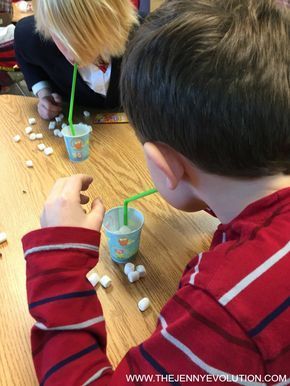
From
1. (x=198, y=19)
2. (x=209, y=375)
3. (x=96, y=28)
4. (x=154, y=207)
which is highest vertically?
(x=198, y=19)

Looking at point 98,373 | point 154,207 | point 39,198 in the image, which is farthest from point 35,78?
point 98,373

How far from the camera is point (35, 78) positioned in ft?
4.64

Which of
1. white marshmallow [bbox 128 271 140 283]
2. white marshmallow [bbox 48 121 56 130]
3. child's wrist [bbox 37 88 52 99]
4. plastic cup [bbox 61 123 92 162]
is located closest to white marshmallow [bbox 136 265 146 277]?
white marshmallow [bbox 128 271 140 283]

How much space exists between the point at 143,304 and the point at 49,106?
2.53ft

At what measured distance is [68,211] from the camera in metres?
0.65

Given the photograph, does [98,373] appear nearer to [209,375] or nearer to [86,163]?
[209,375]

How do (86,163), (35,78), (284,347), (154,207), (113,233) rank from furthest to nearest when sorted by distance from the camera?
(35,78) → (86,163) → (154,207) → (113,233) → (284,347)

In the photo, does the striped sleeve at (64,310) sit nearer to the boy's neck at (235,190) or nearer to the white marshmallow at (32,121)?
the boy's neck at (235,190)

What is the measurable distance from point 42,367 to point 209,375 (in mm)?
245

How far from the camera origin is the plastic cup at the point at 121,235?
0.71 metres

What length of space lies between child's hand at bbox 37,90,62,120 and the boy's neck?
2.57ft

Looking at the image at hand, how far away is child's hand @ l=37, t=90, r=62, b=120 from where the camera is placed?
122 cm

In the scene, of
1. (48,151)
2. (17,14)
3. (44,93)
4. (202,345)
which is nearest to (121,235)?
(202,345)

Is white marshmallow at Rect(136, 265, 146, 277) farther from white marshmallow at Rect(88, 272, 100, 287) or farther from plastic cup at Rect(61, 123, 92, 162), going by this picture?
plastic cup at Rect(61, 123, 92, 162)
